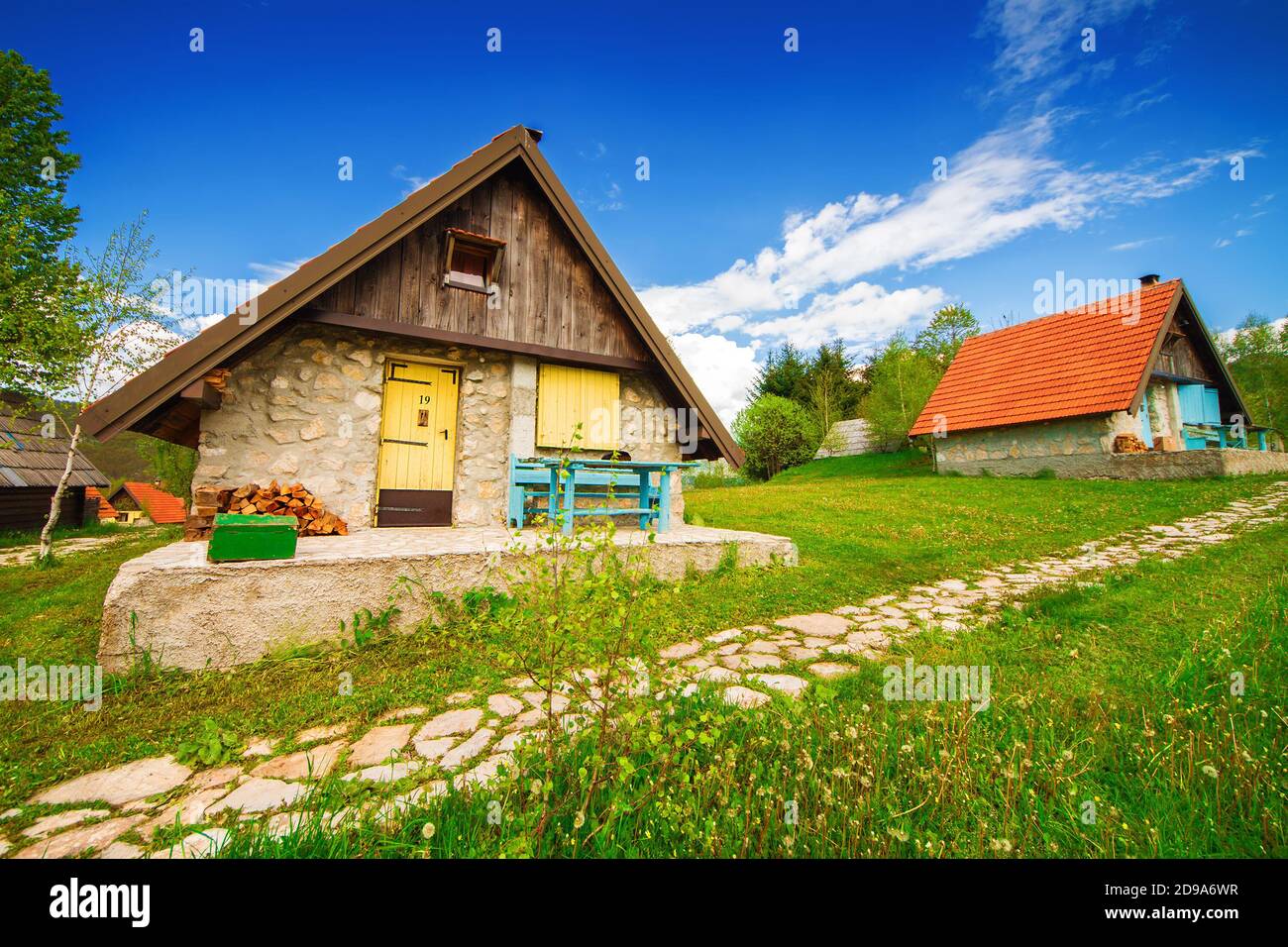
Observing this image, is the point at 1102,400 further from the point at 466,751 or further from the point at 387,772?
the point at 387,772

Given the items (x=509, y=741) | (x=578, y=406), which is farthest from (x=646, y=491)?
(x=509, y=741)

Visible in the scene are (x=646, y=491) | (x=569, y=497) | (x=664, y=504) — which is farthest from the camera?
(x=646, y=491)

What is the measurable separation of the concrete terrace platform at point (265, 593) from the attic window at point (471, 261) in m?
3.83

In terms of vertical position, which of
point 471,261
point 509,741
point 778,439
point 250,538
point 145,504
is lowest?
point 145,504

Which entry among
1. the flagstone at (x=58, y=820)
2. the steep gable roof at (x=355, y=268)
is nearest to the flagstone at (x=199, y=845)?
the flagstone at (x=58, y=820)

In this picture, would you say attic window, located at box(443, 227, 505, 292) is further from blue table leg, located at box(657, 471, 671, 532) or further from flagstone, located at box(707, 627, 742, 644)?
flagstone, located at box(707, 627, 742, 644)

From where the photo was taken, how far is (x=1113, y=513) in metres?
9.62

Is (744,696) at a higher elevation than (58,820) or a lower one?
higher

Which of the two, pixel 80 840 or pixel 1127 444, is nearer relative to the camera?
pixel 80 840

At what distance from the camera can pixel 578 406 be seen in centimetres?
787

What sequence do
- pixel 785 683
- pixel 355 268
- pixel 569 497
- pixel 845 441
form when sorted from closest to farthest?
pixel 785 683 < pixel 569 497 < pixel 355 268 < pixel 845 441

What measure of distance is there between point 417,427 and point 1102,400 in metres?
17.9

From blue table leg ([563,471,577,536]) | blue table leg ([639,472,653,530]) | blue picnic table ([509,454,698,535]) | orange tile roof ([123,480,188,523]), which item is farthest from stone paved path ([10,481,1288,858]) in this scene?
orange tile roof ([123,480,188,523])

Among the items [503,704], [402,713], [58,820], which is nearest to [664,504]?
[503,704]
